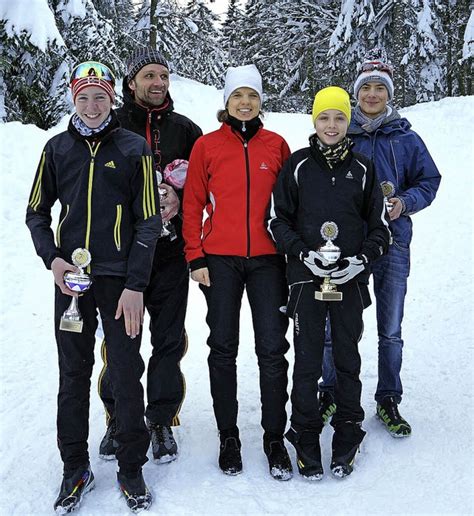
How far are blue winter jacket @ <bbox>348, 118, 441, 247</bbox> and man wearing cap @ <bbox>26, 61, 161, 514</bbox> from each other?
5.24ft

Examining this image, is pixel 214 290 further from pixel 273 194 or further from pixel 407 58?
pixel 407 58

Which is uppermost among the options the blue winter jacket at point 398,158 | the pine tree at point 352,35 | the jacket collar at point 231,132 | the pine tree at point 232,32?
the pine tree at point 232,32

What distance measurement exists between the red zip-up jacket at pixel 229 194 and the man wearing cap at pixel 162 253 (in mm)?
212

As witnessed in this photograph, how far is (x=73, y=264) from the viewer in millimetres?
3213

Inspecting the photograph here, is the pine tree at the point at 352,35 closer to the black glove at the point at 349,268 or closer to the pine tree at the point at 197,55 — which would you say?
the pine tree at the point at 197,55

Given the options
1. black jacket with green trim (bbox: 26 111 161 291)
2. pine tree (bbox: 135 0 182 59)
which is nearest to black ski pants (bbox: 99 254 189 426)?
black jacket with green trim (bbox: 26 111 161 291)

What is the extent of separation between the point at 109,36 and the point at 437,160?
775 centimetres

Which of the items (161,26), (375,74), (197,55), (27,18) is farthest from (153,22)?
(375,74)

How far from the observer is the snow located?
9.79 meters

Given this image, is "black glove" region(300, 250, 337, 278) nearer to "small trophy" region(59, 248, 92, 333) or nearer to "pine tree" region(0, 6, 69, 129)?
"small trophy" region(59, 248, 92, 333)

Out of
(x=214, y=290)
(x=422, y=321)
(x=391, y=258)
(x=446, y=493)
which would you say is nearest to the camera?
(x=446, y=493)

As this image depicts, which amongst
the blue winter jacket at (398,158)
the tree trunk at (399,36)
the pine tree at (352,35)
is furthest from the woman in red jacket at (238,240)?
the tree trunk at (399,36)

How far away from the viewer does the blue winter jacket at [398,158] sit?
3.97 m

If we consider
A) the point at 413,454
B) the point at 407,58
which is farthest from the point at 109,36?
the point at 407,58
